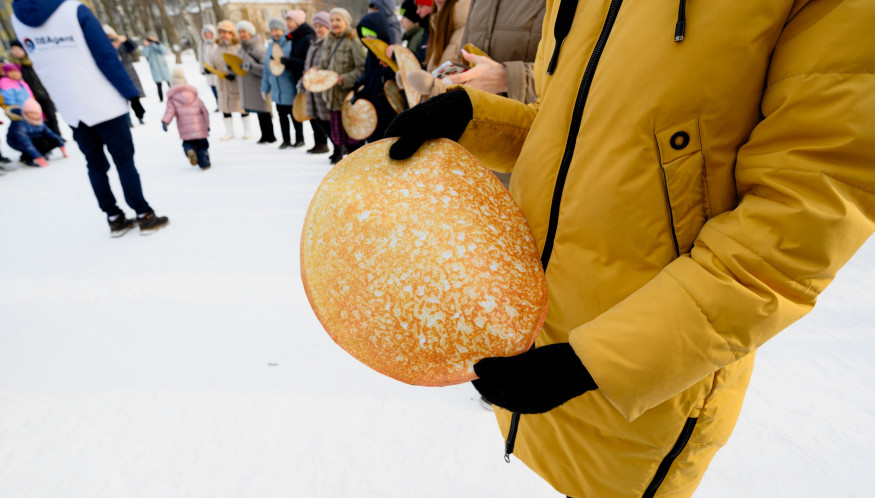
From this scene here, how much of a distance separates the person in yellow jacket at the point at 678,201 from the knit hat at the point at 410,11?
2891mm

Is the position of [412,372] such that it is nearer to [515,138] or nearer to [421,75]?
[515,138]

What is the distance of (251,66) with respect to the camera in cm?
542

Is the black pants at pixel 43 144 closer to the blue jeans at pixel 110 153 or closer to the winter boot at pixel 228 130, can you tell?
the winter boot at pixel 228 130

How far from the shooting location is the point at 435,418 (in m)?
1.55

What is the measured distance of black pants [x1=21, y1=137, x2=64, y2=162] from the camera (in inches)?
202

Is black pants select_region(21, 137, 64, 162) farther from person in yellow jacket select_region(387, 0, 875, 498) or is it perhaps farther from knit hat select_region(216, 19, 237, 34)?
person in yellow jacket select_region(387, 0, 875, 498)

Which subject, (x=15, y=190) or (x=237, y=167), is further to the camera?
(x=237, y=167)

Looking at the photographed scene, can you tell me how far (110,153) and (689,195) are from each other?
3.69 meters

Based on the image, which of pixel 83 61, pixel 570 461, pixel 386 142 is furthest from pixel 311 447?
pixel 83 61

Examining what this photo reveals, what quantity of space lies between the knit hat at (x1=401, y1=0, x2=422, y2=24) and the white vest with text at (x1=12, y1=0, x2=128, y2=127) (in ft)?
7.32

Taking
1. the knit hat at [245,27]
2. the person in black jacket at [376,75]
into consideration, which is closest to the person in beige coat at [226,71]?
the knit hat at [245,27]

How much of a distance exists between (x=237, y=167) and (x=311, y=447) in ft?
15.0

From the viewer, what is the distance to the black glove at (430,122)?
68cm

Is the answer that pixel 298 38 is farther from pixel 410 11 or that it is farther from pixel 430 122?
pixel 430 122
